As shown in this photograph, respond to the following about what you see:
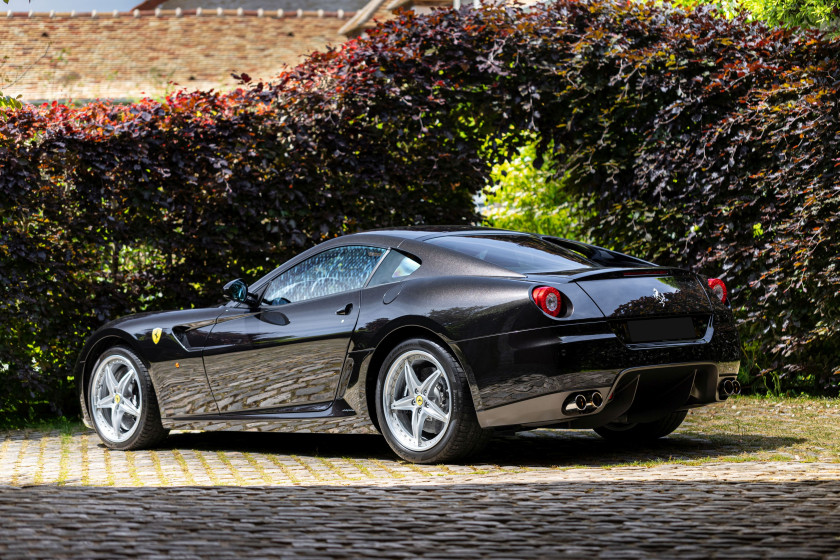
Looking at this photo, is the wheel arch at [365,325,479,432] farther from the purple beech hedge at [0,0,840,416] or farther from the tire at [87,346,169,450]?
the purple beech hedge at [0,0,840,416]

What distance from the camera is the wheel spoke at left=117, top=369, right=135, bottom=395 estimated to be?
25.3 feet

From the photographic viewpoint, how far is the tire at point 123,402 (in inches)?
298

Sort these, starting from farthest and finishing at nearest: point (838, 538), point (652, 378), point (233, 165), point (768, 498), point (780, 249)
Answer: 1. point (233, 165)
2. point (780, 249)
3. point (652, 378)
4. point (768, 498)
5. point (838, 538)

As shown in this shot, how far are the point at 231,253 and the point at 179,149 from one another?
1042 millimetres

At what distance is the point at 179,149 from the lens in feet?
31.5

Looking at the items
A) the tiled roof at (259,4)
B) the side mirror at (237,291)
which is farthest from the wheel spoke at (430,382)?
the tiled roof at (259,4)

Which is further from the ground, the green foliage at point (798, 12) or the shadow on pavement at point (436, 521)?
the green foliage at point (798, 12)

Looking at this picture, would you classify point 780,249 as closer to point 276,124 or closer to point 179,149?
point 276,124

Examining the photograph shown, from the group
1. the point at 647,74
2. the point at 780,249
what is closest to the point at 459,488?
the point at 780,249

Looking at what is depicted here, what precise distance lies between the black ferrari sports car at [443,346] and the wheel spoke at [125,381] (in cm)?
6

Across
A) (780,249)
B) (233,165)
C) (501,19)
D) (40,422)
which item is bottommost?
(40,422)

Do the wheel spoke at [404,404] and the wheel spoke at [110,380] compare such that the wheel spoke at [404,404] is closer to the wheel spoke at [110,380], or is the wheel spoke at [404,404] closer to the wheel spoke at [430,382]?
the wheel spoke at [430,382]

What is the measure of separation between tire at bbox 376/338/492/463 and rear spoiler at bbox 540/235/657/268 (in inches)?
49.3

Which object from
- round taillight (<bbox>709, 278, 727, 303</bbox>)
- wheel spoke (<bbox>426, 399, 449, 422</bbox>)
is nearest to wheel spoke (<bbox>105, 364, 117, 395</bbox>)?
wheel spoke (<bbox>426, 399, 449, 422</bbox>)
